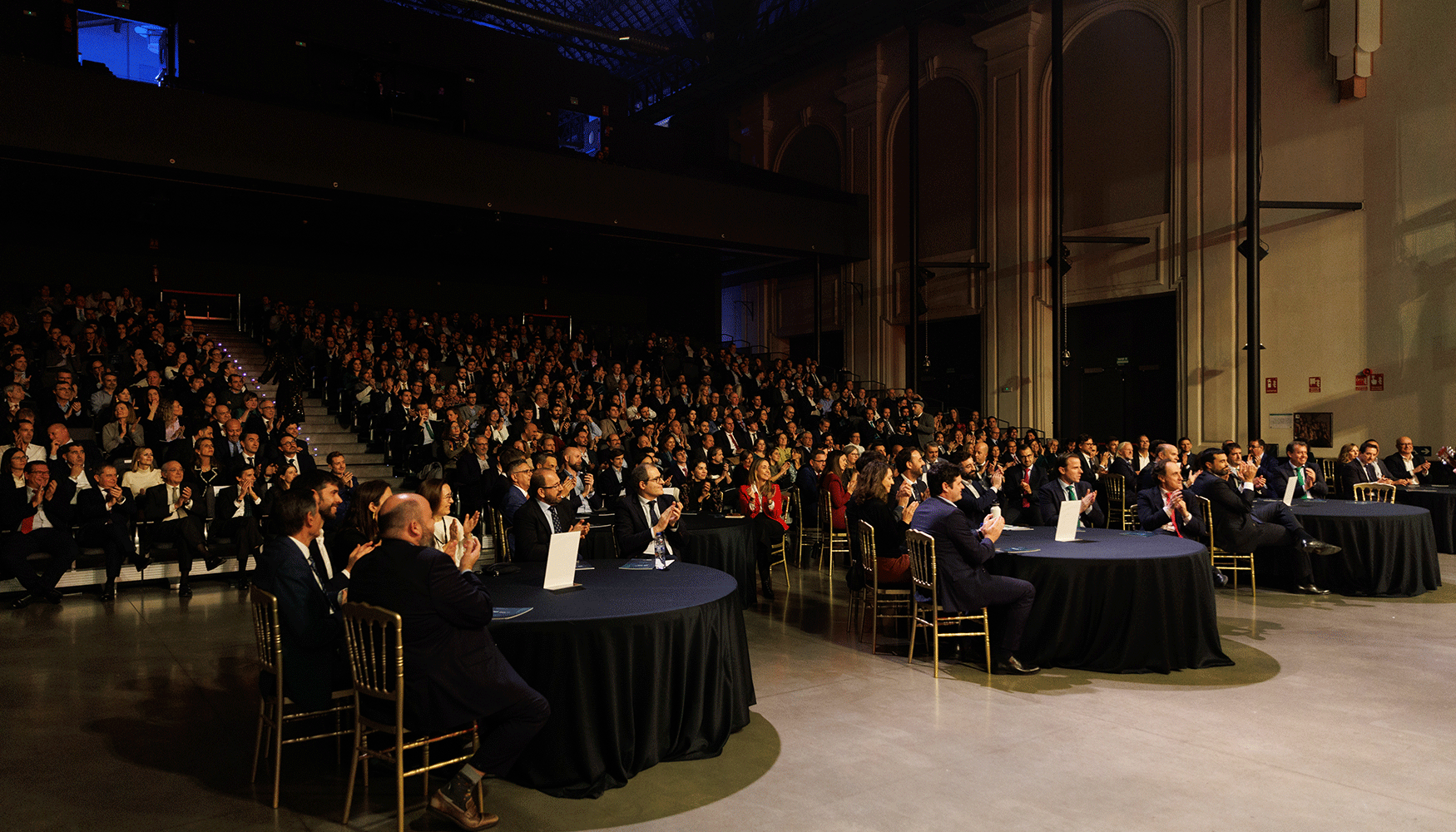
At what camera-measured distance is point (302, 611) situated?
350cm

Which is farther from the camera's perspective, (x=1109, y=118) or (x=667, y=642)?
(x=1109, y=118)

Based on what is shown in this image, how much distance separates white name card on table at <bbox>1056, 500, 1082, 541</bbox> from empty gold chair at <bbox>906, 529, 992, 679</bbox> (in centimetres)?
78

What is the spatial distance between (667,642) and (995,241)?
14.6 meters

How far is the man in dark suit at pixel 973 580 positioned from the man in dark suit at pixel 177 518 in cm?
590

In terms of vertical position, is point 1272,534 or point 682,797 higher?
point 1272,534

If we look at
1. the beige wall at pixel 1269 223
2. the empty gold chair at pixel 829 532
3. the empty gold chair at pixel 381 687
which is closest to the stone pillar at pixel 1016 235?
the beige wall at pixel 1269 223

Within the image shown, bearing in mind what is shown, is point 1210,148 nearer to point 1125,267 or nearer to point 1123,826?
point 1125,267

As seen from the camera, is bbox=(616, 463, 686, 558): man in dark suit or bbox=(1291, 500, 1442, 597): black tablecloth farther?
bbox=(1291, 500, 1442, 597): black tablecloth

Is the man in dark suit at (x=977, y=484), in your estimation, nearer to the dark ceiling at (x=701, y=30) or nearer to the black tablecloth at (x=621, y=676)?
the black tablecloth at (x=621, y=676)

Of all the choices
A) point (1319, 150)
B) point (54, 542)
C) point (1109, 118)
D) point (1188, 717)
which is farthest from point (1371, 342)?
point (54, 542)

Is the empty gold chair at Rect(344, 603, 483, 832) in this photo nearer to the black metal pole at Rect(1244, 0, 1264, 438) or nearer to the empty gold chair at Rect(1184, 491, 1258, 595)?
the empty gold chair at Rect(1184, 491, 1258, 595)

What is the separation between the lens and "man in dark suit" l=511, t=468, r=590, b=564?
195 inches

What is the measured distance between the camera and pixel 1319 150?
1267 cm

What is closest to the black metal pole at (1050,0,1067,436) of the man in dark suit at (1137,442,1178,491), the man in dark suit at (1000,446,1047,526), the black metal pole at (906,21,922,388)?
the black metal pole at (906,21,922,388)
